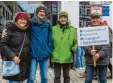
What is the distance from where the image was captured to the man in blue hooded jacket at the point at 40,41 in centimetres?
757

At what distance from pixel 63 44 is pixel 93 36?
61 centimetres

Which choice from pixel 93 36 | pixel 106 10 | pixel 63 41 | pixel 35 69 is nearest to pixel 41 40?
pixel 63 41

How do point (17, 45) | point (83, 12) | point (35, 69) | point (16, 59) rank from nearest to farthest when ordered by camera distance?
point (16, 59) → point (17, 45) → point (35, 69) → point (83, 12)

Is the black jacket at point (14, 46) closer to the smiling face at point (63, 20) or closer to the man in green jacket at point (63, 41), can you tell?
the man in green jacket at point (63, 41)

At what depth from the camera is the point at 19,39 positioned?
6.86m

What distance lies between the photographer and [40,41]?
7676 millimetres

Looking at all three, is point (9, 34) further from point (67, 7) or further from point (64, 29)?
point (67, 7)

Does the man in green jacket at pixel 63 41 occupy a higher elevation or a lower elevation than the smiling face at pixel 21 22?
lower

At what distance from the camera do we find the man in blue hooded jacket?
7574mm

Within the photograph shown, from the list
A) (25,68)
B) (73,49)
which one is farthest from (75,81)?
(25,68)

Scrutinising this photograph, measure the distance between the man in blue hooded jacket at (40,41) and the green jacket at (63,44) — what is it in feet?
0.43

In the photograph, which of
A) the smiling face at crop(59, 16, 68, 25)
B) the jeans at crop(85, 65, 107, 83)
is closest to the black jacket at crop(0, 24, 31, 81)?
the smiling face at crop(59, 16, 68, 25)

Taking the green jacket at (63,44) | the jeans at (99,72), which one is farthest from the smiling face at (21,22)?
the jeans at (99,72)

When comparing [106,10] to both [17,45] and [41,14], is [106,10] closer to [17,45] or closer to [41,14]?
[41,14]
